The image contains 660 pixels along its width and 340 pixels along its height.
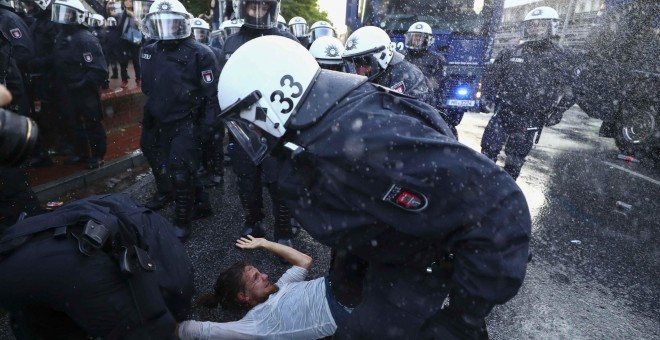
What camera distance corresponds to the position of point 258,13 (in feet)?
12.2

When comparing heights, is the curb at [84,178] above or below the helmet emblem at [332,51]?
below

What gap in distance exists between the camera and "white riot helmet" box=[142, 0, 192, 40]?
351 cm

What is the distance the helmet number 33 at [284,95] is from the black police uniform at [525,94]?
3.92m

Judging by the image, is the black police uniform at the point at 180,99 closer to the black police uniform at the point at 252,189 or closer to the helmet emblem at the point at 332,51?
the black police uniform at the point at 252,189

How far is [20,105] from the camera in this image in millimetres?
3768

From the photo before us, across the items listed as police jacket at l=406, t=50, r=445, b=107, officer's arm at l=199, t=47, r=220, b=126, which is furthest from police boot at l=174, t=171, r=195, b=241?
police jacket at l=406, t=50, r=445, b=107

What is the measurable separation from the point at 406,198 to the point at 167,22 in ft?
9.97

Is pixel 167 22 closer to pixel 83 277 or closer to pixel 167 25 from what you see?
pixel 167 25

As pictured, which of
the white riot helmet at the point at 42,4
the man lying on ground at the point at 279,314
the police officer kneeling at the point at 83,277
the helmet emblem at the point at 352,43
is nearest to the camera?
the police officer kneeling at the point at 83,277

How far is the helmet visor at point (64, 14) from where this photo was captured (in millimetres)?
4578

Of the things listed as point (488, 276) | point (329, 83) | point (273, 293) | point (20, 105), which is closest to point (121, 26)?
point (20, 105)

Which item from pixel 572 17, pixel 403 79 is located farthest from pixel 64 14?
pixel 572 17

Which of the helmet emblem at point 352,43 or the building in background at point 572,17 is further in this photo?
the building in background at point 572,17

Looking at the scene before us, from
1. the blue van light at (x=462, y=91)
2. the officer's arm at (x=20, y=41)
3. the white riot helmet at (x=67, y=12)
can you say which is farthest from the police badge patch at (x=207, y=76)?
the blue van light at (x=462, y=91)
